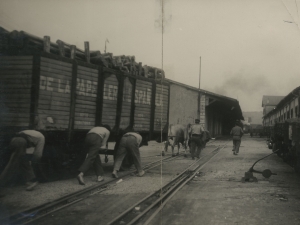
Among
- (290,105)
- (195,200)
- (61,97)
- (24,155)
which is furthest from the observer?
(290,105)

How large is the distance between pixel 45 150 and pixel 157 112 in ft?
15.2

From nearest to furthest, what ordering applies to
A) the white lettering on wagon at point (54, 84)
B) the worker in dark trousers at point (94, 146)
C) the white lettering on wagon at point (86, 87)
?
the white lettering on wagon at point (54, 84), the worker in dark trousers at point (94, 146), the white lettering on wagon at point (86, 87)

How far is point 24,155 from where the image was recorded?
6.62 m

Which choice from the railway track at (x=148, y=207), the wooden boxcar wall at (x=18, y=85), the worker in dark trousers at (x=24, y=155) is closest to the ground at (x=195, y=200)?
the railway track at (x=148, y=207)

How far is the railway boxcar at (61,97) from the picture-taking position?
6.87 m

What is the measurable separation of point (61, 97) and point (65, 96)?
0.13 meters

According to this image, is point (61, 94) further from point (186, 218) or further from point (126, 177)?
point (186, 218)

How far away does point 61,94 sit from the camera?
7.55 meters

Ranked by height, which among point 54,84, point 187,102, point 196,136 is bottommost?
point 196,136

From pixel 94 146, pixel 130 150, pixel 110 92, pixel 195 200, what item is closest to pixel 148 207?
pixel 195 200

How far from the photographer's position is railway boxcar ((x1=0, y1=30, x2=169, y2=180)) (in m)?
6.87

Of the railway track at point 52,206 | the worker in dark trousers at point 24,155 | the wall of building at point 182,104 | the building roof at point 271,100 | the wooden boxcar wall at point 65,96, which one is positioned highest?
the building roof at point 271,100

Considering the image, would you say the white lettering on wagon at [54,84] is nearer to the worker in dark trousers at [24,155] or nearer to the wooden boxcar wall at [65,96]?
the wooden boxcar wall at [65,96]

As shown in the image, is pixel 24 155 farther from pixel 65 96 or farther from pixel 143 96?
pixel 143 96
